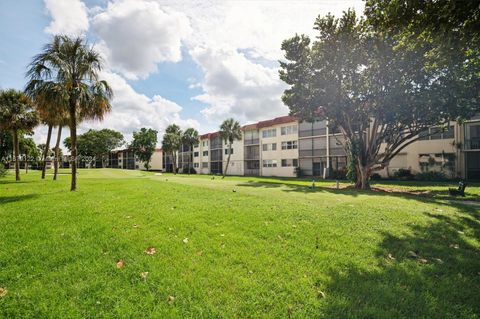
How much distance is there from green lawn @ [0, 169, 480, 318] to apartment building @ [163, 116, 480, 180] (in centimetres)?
1894

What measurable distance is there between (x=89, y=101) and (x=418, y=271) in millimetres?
15881

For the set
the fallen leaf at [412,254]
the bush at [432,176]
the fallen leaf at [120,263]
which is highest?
the bush at [432,176]

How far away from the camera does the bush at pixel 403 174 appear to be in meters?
30.8

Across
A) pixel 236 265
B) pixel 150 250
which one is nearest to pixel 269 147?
pixel 150 250

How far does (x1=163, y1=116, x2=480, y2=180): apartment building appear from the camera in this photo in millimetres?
28828

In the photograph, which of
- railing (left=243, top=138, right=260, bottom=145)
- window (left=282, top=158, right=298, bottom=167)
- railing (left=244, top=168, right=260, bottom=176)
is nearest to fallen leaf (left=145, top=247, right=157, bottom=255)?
window (left=282, top=158, right=298, bottom=167)

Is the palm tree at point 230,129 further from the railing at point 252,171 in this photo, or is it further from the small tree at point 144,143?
the small tree at point 144,143

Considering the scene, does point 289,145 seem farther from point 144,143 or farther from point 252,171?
point 144,143

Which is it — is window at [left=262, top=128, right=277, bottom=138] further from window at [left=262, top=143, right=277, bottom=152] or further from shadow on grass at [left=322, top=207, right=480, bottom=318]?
shadow on grass at [left=322, top=207, right=480, bottom=318]

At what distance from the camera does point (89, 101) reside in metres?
14.2

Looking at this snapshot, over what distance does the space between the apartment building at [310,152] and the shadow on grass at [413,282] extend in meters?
18.9

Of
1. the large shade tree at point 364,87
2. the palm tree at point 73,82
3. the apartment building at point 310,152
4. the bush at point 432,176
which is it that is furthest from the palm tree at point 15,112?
the bush at point 432,176

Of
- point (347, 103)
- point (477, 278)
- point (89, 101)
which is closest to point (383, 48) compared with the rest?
point (347, 103)

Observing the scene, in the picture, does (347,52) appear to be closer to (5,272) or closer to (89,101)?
(89,101)
